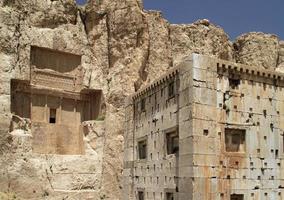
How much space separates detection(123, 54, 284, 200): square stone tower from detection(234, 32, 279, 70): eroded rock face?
22.9m

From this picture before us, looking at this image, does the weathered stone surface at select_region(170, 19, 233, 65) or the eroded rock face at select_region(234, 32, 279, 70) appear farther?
the eroded rock face at select_region(234, 32, 279, 70)

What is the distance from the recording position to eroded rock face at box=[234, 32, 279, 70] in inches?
1635

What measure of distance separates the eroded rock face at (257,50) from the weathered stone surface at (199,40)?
6.83ft

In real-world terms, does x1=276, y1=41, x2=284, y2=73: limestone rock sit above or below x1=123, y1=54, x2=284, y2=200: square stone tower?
above

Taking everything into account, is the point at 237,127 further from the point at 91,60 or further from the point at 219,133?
the point at 91,60

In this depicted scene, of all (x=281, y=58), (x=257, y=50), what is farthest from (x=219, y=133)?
(x=281, y=58)

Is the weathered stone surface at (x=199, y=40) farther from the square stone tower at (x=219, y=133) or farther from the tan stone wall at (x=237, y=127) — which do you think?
the tan stone wall at (x=237, y=127)

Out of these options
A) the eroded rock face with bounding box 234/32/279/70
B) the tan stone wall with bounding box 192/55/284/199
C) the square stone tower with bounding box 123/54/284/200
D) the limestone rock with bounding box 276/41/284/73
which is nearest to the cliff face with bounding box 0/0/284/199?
the eroded rock face with bounding box 234/32/279/70

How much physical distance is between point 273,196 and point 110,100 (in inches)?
665

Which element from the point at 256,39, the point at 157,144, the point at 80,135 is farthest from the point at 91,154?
the point at 256,39

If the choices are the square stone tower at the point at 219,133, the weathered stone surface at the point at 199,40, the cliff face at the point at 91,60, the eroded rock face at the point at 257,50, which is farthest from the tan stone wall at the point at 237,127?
the eroded rock face at the point at 257,50

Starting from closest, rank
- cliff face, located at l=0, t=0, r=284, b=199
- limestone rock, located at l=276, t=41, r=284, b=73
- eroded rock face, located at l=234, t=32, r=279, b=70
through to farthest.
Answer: cliff face, located at l=0, t=0, r=284, b=199, eroded rock face, located at l=234, t=32, r=279, b=70, limestone rock, located at l=276, t=41, r=284, b=73

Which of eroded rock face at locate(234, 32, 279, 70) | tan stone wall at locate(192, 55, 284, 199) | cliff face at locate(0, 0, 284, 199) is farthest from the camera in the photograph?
eroded rock face at locate(234, 32, 279, 70)

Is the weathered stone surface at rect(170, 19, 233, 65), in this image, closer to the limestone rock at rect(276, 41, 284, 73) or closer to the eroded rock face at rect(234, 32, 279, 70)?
the eroded rock face at rect(234, 32, 279, 70)
